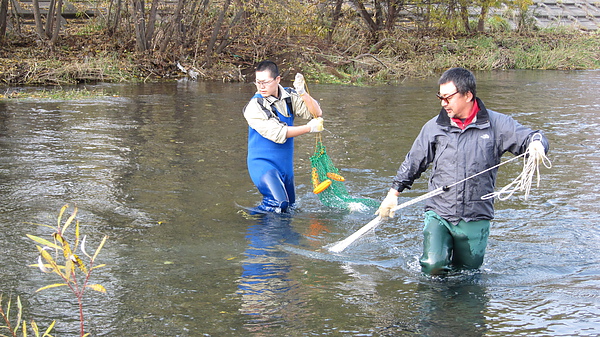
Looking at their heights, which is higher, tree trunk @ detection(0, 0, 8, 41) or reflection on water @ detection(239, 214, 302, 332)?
tree trunk @ detection(0, 0, 8, 41)

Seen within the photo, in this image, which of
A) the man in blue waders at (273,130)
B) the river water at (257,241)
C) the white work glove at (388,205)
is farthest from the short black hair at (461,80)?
the man in blue waders at (273,130)

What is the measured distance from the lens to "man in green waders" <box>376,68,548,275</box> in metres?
5.01

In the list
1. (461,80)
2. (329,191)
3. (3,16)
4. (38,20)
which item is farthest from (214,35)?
(461,80)

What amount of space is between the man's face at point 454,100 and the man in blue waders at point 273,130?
225cm

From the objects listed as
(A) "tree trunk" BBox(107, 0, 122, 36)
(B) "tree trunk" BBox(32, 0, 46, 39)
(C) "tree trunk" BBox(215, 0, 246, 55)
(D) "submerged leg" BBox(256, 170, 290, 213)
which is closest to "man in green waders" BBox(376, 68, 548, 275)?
(D) "submerged leg" BBox(256, 170, 290, 213)

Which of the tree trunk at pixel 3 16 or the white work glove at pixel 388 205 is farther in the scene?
the tree trunk at pixel 3 16

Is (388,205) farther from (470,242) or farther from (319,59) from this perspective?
(319,59)

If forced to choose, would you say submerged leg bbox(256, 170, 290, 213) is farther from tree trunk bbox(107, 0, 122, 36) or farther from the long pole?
Answer: tree trunk bbox(107, 0, 122, 36)

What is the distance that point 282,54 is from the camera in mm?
22031

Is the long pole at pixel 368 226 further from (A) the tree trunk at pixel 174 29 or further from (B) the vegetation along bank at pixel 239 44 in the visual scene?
(A) the tree trunk at pixel 174 29

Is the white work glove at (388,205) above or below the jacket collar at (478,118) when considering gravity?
below

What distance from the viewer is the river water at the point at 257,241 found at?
470cm

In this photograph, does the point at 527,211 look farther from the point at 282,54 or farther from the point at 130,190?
the point at 282,54

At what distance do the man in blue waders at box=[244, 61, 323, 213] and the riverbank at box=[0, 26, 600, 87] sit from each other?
12.5 meters
